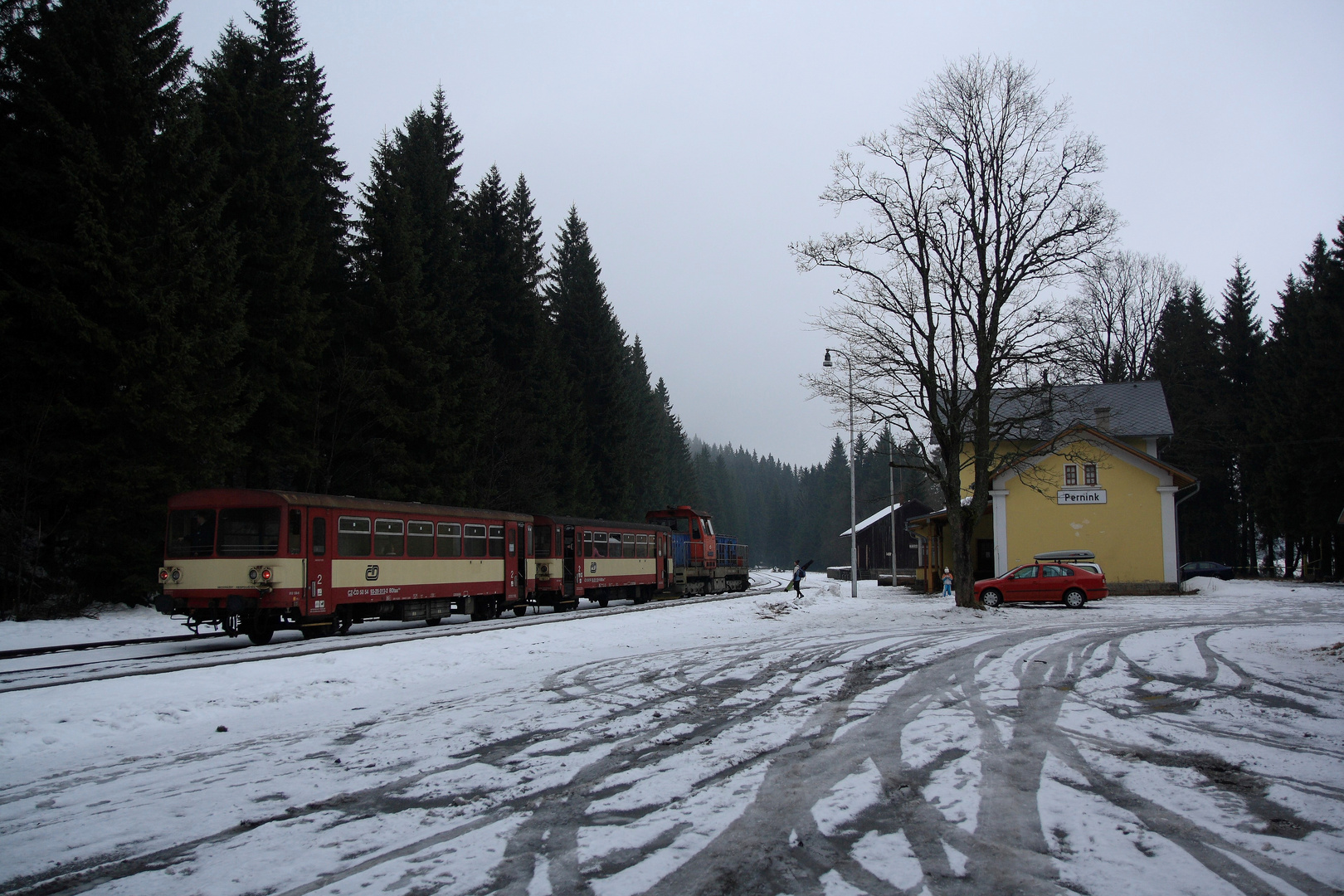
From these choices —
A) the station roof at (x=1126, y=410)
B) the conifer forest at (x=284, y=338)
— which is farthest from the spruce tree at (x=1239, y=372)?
the station roof at (x=1126, y=410)

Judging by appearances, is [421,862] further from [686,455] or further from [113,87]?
[686,455]

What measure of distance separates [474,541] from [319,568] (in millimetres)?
5715

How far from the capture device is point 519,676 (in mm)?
11539

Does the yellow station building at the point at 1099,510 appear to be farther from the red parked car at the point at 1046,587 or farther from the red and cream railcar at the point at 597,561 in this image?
the red and cream railcar at the point at 597,561

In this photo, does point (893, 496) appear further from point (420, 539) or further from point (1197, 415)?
point (1197, 415)

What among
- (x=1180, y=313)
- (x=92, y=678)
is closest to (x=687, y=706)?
(x=92, y=678)

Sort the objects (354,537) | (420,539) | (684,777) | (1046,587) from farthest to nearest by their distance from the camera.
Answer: (1046,587)
(420,539)
(354,537)
(684,777)

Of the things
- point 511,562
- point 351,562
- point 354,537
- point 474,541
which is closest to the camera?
point 351,562

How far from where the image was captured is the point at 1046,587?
2755 cm

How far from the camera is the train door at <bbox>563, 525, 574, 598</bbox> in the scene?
26.6m

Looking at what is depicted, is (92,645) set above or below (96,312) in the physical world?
below

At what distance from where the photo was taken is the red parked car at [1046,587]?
27.2 m

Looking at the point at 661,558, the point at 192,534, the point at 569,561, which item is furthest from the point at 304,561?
the point at 661,558

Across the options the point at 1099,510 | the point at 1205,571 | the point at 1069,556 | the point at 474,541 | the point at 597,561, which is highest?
the point at 1099,510
